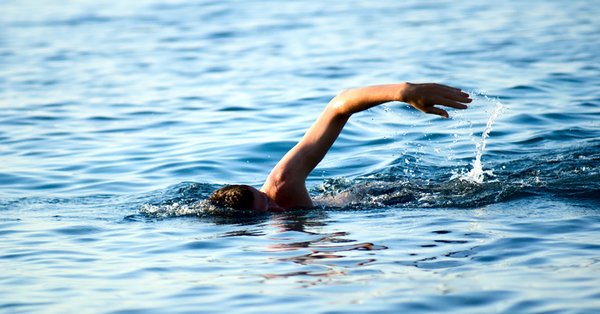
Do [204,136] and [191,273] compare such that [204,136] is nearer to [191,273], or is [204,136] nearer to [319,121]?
[319,121]

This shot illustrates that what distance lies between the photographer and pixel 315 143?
8336 mm

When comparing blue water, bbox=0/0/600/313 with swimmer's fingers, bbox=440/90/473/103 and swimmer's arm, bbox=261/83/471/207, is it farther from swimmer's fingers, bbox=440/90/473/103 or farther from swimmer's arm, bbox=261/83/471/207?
swimmer's fingers, bbox=440/90/473/103

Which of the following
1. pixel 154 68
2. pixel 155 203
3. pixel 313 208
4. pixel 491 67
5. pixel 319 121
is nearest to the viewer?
pixel 319 121

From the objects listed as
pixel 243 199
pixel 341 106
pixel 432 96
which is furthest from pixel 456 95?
pixel 243 199

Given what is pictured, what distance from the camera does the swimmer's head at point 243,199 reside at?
8.55 m

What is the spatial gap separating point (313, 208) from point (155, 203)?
177 cm

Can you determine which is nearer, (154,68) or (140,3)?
(154,68)

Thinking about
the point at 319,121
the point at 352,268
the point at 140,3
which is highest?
the point at 140,3

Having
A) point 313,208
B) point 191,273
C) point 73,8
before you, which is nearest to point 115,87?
point 313,208

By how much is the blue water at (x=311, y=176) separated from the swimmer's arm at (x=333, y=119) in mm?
310

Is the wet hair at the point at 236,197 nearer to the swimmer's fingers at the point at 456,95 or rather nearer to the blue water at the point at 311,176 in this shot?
the blue water at the point at 311,176

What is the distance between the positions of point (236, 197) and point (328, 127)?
1038 millimetres

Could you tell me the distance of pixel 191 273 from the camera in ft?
24.1

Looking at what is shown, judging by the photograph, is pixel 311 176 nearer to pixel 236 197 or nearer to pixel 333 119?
pixel 236 197
